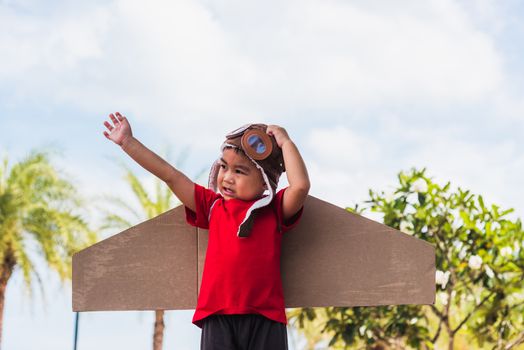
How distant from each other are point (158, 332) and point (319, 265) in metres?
5.85

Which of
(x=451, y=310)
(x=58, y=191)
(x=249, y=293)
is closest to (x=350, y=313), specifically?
(x=451, y=310)

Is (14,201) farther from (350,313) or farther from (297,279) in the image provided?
(297,279)

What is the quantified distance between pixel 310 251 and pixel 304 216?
13 centimetres

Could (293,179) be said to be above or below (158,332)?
below

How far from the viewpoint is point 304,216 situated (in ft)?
9.65

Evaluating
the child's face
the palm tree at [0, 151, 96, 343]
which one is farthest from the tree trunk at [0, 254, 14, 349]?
the child's face

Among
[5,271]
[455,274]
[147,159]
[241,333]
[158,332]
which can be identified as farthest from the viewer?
[5,271]

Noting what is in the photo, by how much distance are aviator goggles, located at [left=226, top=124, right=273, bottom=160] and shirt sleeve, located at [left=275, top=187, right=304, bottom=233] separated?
0.15 metres

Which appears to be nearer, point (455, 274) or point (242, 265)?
point (242, 265)

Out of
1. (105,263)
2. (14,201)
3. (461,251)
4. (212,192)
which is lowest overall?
(105,263)

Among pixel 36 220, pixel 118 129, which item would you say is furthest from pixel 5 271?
pixel 118 129

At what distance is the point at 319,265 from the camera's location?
9.71ft

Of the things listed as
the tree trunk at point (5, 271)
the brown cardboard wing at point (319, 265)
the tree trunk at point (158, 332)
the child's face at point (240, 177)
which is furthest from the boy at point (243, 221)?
the tree trunk at point (5, 271)

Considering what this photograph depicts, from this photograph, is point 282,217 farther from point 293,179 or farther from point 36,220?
point 36,220
